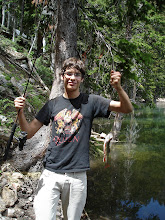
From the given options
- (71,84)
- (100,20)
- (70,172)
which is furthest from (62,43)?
(70,172)

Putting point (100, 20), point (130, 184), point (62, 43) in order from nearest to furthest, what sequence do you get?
point (62, 43) < point (100, 20) < point (130, 184)

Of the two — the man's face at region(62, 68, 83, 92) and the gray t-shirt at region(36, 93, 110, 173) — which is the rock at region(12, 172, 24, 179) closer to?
the gray t-shirt at region(36, 93, 110, 173)

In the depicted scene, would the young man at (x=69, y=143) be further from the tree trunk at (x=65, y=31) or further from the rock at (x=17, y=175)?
the tree trunk at (x=65, y=31)

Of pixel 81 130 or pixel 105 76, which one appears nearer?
pixel 81 130

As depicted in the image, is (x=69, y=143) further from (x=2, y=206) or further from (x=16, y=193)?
(x=16, y=193)

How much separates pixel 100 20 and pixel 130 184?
19.8 ft

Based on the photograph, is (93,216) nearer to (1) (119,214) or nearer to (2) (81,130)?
(1) (119,214)

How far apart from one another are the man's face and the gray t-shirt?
13 centimetres

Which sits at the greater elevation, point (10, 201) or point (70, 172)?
point (70, 172)

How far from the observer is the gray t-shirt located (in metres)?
2.36

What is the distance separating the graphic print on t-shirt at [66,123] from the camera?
2.43m

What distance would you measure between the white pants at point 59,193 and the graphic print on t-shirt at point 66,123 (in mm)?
365

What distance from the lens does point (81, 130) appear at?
8.02ft

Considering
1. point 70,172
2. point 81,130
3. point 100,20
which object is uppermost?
point 100,20
